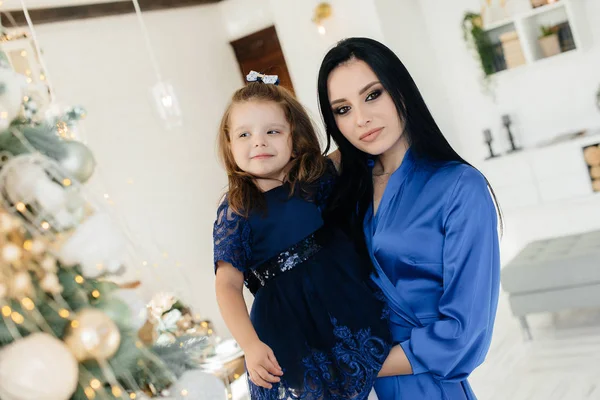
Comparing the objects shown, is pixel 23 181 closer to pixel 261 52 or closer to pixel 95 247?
pixel 95 247

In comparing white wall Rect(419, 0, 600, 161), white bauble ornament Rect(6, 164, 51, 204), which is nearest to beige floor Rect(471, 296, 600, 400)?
white wall Rect(419, 0, 600, 161)

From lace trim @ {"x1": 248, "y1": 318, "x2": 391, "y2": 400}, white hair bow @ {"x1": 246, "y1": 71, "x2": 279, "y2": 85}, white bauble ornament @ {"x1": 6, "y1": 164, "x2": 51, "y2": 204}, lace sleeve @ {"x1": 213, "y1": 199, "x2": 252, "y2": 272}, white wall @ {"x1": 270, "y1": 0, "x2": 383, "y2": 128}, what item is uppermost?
white wall @ {"x1": 270, "y1": 0, "x2": 383, "y2": 128}

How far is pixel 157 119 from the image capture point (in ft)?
18.3

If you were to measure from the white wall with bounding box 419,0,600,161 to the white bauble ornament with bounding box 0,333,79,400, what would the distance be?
5.00m

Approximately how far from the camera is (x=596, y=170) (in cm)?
481

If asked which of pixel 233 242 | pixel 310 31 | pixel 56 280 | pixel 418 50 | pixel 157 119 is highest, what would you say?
pixel 310 31

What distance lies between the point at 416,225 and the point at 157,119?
14.4 feet

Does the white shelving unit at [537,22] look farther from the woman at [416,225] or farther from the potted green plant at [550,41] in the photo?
the woman at [416,225]

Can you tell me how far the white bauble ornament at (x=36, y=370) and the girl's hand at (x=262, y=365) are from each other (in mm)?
581

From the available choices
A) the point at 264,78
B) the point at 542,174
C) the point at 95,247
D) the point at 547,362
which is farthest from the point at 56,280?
the point at 542,174

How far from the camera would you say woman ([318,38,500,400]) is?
1.41m

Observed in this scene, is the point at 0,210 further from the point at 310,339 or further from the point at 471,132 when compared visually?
the point at 471,132

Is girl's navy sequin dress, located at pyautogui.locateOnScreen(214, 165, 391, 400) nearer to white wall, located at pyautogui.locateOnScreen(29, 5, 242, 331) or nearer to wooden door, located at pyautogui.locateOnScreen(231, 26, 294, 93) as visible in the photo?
white wall, located at pyautogui.locateOnScreen(29, 5, 242, 331)

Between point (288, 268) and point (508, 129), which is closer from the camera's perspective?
point (288, 268)
